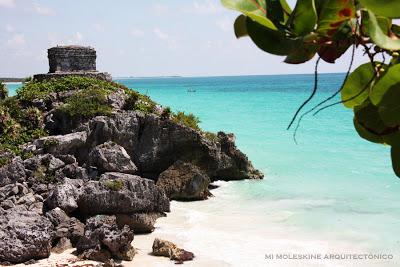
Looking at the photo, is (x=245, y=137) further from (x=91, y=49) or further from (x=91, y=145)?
(x=91, y=145)

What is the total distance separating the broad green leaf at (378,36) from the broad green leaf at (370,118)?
0.26 m

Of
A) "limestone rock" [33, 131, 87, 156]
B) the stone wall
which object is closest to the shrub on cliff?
the stone wall

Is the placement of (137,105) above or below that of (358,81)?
below

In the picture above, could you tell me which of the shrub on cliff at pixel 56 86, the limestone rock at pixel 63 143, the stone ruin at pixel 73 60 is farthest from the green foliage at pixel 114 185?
the stone ruin at pixel 73 60

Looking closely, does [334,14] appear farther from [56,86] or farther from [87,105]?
[56,86]

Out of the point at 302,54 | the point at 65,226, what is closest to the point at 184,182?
the point at 65,226

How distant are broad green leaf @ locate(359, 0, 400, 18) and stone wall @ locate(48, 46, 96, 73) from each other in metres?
26.1

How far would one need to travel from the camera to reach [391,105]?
783mm

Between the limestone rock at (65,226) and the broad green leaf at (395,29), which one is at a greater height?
the broad green leaf at (395,29)

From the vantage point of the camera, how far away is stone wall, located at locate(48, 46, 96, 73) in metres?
25.5

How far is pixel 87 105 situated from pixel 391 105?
19.1 m

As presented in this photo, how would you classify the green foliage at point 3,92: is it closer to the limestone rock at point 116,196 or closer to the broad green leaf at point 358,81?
the limestone rock at point 116,196

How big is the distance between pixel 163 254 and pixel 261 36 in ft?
37.6

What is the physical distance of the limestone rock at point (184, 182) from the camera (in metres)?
17.5
